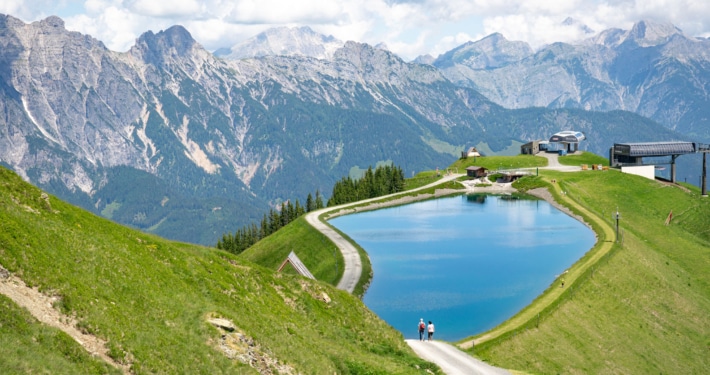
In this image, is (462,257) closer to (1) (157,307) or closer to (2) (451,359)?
(2) (451,359)

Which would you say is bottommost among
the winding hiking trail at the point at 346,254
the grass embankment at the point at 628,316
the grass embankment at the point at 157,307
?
the grass embankment at the point at 628,316

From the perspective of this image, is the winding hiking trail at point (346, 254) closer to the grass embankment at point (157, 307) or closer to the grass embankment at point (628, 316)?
the grass embankment at point (628, 316)

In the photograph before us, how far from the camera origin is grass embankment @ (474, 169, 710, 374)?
78188 millimetres

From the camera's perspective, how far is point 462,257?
403 feet

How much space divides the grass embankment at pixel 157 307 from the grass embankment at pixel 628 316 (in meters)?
18.6

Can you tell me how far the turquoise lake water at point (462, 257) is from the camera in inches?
3610

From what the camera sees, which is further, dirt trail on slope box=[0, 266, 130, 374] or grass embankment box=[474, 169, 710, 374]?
grass embankment box=[474, 169, 710, 374]

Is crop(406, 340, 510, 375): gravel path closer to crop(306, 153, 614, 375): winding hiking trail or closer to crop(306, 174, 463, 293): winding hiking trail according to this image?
crop(306, 153, 614, 375): winding hiking trail

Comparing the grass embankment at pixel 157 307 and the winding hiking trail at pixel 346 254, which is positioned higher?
the grass embankment at pixel 157 307

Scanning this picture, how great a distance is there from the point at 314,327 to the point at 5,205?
2181 cm

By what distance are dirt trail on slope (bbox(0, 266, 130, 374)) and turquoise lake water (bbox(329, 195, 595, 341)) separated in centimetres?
4749

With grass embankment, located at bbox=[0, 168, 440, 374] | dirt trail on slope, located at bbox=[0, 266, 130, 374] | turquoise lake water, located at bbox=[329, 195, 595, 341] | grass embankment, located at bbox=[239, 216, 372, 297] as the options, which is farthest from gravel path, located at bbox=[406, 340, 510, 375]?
grass embankment, located at bbox=[239, 216, 372, 297]

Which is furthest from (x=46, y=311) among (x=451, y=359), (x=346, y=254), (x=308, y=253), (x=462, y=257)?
(x=308, y=253)

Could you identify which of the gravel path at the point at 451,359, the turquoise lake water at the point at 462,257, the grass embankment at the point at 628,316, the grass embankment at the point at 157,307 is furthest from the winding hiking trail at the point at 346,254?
the grass embankment at the point at 157,307
